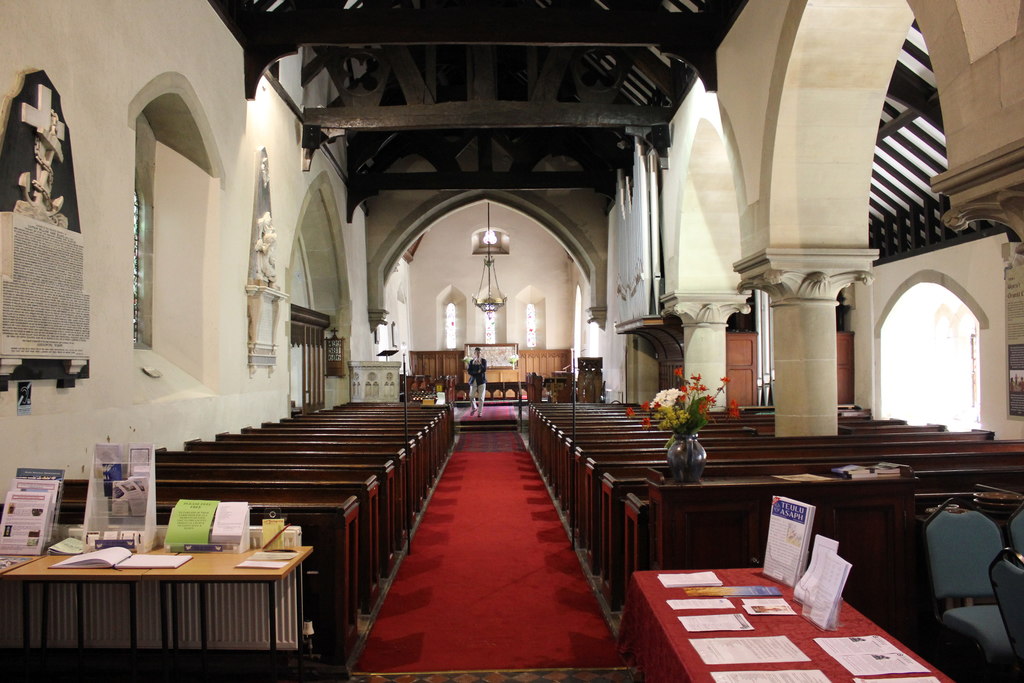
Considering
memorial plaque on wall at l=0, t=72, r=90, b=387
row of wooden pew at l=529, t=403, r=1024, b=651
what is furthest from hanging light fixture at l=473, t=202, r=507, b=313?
memorial plaque on wall at l=0, t=72, r=90, b=387

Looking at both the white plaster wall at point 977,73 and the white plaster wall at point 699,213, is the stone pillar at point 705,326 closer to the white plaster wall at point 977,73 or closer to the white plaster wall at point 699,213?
the white plaster wall at point 699,213

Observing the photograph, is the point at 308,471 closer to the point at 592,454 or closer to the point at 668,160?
the point at 592,454

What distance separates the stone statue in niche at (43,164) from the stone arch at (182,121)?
1401 mm

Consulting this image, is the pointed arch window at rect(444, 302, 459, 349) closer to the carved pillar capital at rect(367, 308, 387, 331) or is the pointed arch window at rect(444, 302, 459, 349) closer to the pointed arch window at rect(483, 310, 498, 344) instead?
the pointed arch window at rect(483, 310, 498, 344)

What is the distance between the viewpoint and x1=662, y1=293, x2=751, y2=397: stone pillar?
862 cm

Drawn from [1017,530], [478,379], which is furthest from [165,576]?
[478,379]

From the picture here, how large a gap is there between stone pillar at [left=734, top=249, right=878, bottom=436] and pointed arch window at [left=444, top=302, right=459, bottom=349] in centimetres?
1647

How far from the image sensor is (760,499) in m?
3.11

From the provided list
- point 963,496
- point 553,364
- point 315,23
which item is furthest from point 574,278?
point 963,496

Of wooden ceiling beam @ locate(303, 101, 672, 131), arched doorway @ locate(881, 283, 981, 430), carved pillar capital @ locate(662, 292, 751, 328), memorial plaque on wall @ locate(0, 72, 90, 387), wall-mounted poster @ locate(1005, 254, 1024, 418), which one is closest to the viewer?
memorial plaque on wall @ locate(0, 72, 90, 387)

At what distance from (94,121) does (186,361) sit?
8.03 ft

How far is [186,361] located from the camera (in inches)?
243

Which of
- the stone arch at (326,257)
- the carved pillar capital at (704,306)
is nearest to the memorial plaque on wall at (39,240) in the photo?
the carved pillar capital at (704,306)

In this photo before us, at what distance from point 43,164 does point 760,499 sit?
407 centimetres
